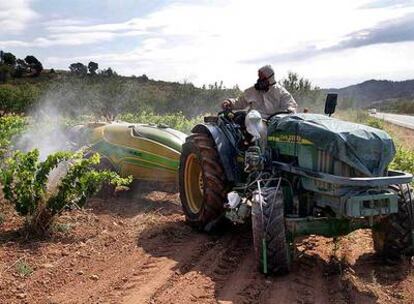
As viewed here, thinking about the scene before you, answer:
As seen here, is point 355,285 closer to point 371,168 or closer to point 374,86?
point 371,168

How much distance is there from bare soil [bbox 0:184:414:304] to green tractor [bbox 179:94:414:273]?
0.32 meters

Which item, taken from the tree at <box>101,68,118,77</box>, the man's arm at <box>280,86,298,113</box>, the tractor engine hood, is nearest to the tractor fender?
the man's arm at <box>280,86,298,113</box>

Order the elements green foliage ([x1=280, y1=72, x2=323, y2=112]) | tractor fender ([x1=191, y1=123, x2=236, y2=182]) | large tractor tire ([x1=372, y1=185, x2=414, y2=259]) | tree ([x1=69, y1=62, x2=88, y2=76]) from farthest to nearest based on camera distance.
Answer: tree ([x1=69, y1=62, x2=88, y2=76])
green foliage ([x1=280, y1=72, x2=323, y2=112])
tractor fender ([x1=191, y1=123, x2=236, y2=182])
large tractor tire ([x1=372, y1=185, x2=414, y2=259])

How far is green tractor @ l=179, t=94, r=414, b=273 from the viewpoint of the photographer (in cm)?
507

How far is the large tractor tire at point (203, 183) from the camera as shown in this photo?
651 centimetres

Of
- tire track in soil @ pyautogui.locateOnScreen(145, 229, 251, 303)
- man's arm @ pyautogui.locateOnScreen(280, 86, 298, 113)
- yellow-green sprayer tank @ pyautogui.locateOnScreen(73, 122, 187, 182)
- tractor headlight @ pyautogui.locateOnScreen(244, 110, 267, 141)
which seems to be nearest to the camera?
tire track in soil @ pyautogui.locateOnScreen(145, 229, 251, 303)

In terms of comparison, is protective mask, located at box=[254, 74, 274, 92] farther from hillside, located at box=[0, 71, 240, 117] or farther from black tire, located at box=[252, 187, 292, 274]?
hillside, located at box=[0, 71, 240, 117]

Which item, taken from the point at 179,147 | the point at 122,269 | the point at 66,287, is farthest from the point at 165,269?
the point at 179,147

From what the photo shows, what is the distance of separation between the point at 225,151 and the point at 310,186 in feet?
4.56

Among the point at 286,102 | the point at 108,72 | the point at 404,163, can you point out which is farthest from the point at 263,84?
the point at 108,72

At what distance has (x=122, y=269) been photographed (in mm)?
5465

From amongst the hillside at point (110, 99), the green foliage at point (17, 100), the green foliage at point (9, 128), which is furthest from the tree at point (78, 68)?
the green foliage at point (9, 128)

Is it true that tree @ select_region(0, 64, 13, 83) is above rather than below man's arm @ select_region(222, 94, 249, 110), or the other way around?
above

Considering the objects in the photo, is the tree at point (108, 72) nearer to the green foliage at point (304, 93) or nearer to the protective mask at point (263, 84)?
the green foliage at point (304, 93)
